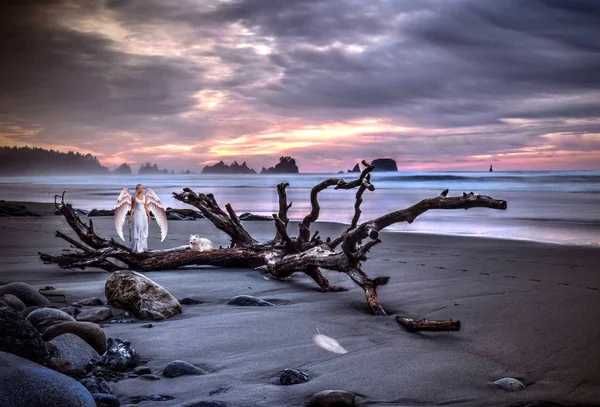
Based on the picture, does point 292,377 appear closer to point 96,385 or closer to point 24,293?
point 96,385

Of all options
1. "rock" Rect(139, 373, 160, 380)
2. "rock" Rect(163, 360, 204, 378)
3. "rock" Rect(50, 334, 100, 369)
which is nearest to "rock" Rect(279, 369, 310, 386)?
"rock" Rect(163, 360, 204, 378)

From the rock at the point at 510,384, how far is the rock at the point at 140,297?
3.79 meters

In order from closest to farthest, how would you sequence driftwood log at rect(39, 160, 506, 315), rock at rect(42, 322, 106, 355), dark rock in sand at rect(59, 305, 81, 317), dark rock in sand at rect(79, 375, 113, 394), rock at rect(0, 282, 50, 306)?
dark rock in sand at rect(79, 375, 113, 394)
rock at rect(42, 322, 106, 355)
dark rock in sand at rect(59, 305, 81, 317)
rock at rect(0, 282, 50, 306)
driftwood log at rect(39, 160, 506, 315)

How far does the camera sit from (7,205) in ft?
83.3

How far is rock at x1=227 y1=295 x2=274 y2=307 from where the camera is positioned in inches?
296

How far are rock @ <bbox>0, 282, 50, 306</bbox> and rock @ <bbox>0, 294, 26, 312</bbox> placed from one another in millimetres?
285

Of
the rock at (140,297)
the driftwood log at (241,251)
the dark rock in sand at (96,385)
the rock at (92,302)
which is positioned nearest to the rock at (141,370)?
the dark rock in sand at (96,385)

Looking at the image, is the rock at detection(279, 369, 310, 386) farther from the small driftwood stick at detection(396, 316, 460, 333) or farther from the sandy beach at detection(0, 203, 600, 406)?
the small driftwood stick at detection(396, 316, 460, 333)

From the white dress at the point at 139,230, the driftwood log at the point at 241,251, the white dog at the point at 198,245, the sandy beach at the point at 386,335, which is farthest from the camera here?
the white dress at the point at 139,230

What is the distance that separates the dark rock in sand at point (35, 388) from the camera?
10.8 feet

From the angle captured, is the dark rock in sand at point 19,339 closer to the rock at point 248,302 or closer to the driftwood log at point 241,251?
the rock at point 248,302

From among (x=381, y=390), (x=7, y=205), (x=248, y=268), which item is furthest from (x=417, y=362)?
(x=7, y=205)

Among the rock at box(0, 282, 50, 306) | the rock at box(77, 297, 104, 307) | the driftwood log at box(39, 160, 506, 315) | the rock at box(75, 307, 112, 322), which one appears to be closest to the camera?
the rock at box(75, 307, 112, 322)

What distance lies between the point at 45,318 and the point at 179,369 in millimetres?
1716
